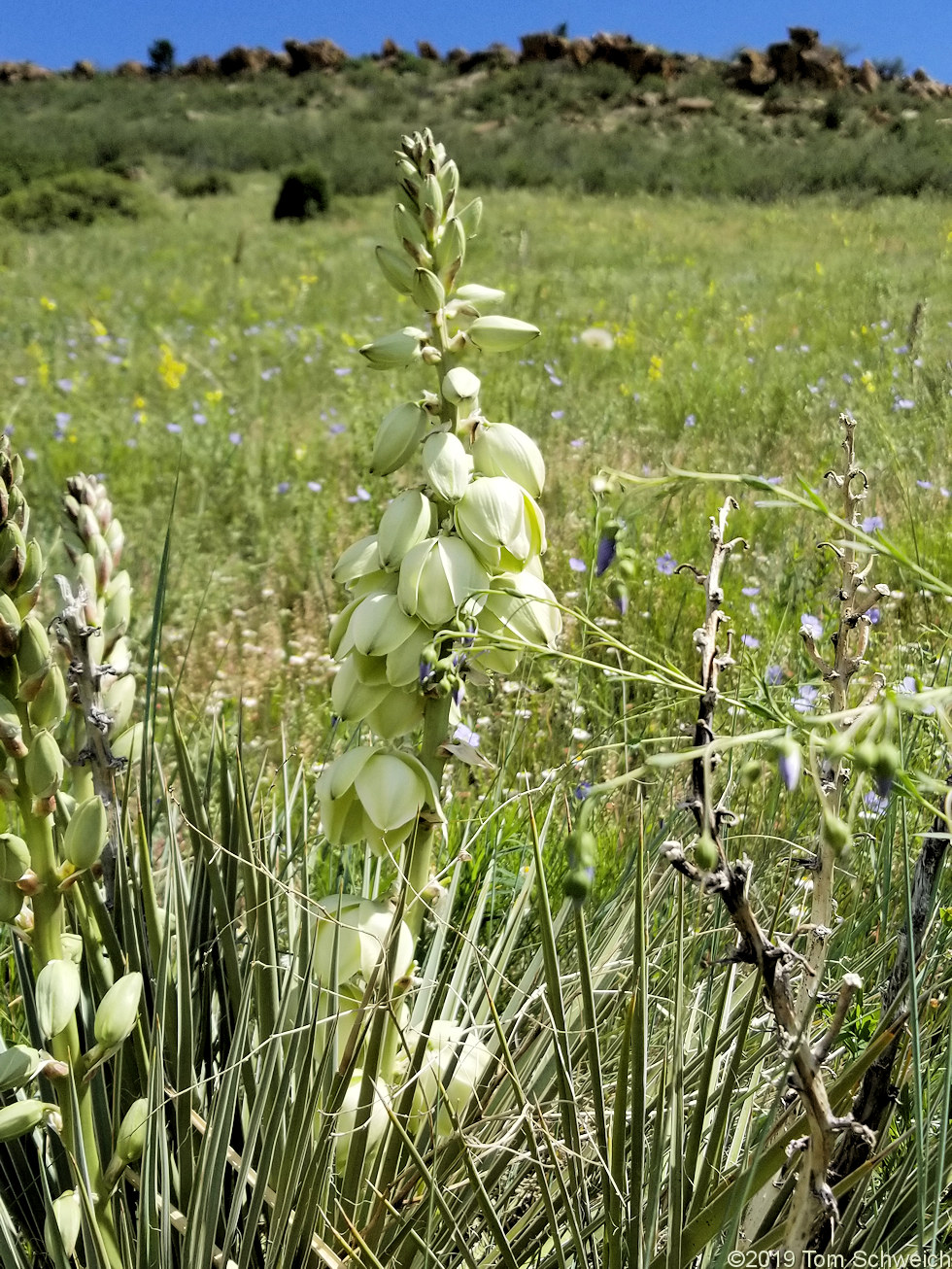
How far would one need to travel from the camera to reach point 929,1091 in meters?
0.97

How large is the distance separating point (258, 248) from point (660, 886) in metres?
13.3

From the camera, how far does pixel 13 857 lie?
0.76 metres

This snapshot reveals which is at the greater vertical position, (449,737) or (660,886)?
(449,737)

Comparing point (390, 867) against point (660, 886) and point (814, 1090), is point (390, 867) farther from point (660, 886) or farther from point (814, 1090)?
point (814, 1090)

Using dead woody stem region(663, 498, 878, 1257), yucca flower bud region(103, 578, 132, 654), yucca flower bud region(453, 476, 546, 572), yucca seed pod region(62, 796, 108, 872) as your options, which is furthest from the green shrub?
dead woody stem region(663, 498, 878, 1257)

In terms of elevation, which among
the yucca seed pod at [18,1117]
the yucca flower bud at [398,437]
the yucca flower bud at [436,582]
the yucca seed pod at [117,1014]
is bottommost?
the yucca seed pod at [18,1117]

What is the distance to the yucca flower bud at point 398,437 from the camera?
38.9 inches

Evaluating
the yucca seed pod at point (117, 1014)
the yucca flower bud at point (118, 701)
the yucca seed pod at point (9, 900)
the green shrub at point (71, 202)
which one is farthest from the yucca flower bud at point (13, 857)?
the green shrub at point (71, 202)

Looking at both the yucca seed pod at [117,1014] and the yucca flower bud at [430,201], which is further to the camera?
the yucca flower bud at [430,201]

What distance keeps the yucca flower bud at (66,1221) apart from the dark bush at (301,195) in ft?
60.7

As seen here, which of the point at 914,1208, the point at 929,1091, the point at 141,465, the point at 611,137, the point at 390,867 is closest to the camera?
the point at 914,1208

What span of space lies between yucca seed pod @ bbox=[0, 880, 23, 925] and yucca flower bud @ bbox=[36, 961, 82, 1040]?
0.17 feet

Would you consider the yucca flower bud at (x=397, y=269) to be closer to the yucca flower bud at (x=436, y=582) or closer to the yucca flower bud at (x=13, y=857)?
the yucca flower bud at (x=436, y=582)

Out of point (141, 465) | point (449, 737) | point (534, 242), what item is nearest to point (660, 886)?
point (449, 737)
